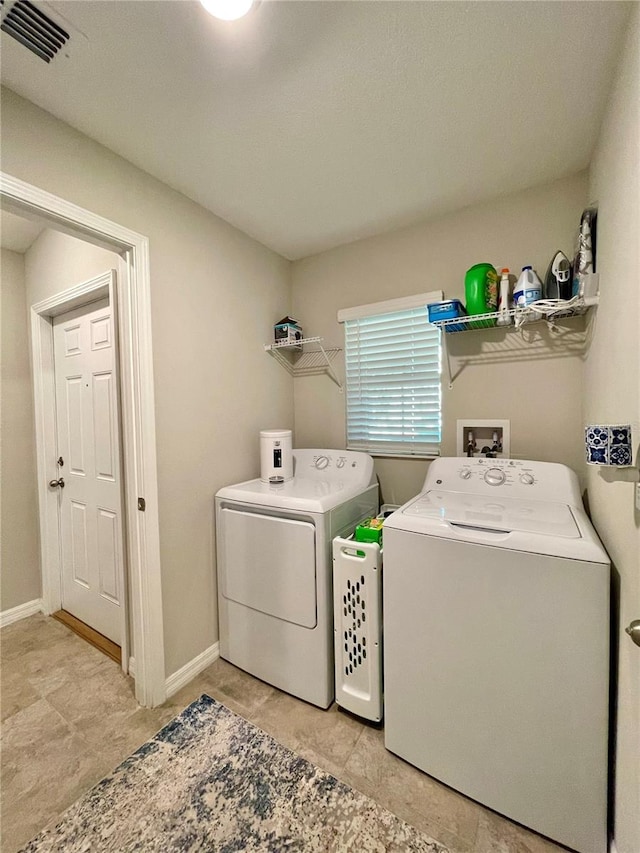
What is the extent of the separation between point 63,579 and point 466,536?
9.12 feet

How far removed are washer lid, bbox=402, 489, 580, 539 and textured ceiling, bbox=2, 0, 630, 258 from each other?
60.6 inches

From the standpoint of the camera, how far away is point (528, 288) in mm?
1537

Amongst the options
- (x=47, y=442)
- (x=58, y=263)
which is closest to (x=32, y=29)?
(x=58, y=263)

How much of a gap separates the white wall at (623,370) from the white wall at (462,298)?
45cm

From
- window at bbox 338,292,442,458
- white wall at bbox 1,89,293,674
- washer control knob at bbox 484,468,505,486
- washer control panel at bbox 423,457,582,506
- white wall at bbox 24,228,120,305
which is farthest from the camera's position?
window at bbox 338,292,442,458

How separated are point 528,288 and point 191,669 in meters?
2.55

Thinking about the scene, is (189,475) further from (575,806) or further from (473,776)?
(575,806)

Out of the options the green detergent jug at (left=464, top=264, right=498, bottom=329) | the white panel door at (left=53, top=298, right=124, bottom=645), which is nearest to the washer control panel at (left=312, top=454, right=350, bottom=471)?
Answer: the green detergent jug at (left=464, top=264, right=498, bottom=329)

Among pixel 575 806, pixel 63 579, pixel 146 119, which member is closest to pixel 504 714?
pixel 575 806

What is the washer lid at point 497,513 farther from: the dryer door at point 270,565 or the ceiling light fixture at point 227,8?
the ceiling light fixture at point 227,8

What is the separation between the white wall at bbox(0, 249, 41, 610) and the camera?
227 centimetres

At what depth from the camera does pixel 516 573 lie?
1054 millimetres

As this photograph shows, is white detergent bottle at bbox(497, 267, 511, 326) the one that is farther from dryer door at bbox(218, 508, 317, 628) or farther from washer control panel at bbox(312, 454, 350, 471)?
dryer door at bbox(218, 508, 317, 628)

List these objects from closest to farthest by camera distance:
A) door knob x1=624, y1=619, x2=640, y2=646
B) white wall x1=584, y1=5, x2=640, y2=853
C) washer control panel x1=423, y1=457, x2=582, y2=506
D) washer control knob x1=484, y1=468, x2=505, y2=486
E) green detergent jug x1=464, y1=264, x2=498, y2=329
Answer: door knob x1=624, y1=619, x2=640, y2=646 → white wall x1=584, y1=5, x2=640, y2=853 → washer control panel x1=423, y1=457, x2=582, y2=506 → washer control knob x1=484, y1=468, x2=505, y2=486 → green detergent jug x1=464, y1=264, x2=498, y2=329
